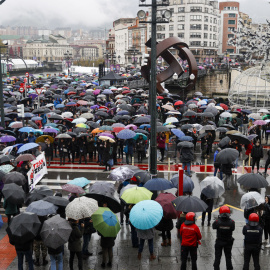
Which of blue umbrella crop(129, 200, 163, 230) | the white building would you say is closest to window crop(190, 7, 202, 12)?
the white building

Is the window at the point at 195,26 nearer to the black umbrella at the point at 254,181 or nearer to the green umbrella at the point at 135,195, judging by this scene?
the black umbrella at the point at 254,181

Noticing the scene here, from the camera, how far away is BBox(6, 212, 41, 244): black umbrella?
7973mm

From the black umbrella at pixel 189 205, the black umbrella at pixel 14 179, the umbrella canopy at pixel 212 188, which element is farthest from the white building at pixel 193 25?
the black umbrella at pixel 189 205

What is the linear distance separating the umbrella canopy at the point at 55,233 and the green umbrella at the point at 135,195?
1939mm

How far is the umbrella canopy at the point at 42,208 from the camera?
28.4 feet

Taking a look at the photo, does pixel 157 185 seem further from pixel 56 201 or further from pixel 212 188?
pixel 56 201

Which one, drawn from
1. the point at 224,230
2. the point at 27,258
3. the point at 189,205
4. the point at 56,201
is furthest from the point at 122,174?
the point at 224,230

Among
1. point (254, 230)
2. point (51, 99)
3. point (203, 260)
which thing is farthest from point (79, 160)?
point (51, 99)

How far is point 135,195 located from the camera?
962 centimetres

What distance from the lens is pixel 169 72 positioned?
1363 inches

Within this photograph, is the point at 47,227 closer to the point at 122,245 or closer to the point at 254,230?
the point at 122,245

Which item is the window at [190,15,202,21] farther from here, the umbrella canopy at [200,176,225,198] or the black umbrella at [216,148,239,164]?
the umbrella canopy at [200,176,225,198]

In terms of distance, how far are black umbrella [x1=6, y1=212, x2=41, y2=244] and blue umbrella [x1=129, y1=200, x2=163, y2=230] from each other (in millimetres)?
2029

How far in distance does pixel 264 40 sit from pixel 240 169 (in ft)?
78.9
